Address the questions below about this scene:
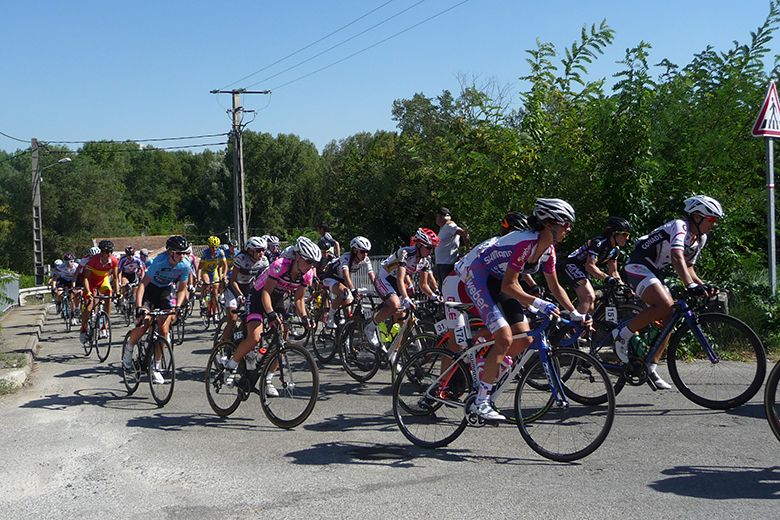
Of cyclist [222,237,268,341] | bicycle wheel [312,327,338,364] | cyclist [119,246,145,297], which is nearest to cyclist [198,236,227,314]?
cyclist [119,246,145,297]

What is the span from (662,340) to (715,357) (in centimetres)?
51

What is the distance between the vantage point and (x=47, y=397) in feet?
31.5

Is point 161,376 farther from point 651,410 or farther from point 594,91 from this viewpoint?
point 594,91

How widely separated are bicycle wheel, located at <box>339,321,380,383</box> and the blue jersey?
2241 mm

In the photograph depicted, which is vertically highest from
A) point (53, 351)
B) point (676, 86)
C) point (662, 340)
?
point (676, 86)

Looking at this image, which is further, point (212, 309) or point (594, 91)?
point (212, 309)

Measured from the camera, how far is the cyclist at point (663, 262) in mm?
7371

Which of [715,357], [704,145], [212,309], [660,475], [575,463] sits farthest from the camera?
[212,309]

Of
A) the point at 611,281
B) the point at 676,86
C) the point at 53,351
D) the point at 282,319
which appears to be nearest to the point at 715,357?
the point at 611,281

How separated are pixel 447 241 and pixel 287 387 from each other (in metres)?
5.31

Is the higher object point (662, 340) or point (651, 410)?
point (662, 340)

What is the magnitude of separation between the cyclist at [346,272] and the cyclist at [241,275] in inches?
40.4

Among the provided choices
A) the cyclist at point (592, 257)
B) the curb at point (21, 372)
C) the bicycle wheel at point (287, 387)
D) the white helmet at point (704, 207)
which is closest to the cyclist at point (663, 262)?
the white helmet at point (704, 207)

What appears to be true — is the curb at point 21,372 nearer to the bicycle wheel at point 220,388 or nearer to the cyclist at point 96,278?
the cyclist at point 96,278
